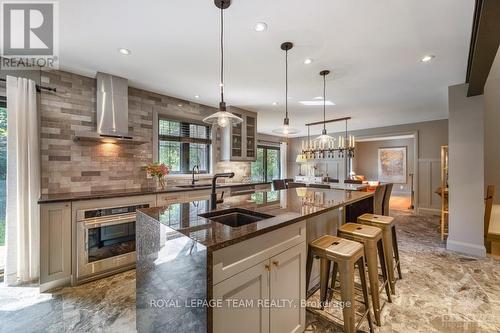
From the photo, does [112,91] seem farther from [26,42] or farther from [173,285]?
[173,285]

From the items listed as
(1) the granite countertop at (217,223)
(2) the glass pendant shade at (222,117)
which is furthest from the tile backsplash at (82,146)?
(1) the granite countertop at (217,223)

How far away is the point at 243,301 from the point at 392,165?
31.7 feet

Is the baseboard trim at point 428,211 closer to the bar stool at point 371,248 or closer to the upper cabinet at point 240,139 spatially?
the upper cabinet at point 240,139

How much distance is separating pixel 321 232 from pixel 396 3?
208 cm

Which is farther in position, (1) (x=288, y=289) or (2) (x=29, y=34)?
(2) (x=29, y=34)

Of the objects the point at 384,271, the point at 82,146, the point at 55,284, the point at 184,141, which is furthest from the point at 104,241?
the point at 384,271

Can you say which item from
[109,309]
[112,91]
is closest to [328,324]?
[109,309]

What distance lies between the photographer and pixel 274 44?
228cm

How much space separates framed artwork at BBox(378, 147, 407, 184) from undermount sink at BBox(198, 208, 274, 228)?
9176 mm

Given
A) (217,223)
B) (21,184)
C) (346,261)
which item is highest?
(21,184)

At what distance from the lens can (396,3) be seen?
170 cm

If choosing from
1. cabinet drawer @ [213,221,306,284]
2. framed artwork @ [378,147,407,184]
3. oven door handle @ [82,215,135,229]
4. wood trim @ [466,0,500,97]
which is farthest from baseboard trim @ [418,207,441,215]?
oven door handle @ [82,215,135,229]

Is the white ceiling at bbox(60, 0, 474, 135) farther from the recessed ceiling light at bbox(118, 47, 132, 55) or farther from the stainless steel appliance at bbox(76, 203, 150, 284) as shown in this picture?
the stainless steel appliance at bbox(76, 203, 150, 284)

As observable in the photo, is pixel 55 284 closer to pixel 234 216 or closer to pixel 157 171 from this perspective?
pixel 157 171
